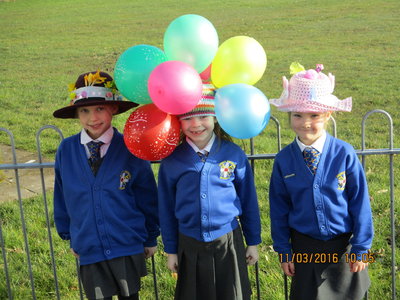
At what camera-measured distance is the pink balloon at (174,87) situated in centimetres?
242

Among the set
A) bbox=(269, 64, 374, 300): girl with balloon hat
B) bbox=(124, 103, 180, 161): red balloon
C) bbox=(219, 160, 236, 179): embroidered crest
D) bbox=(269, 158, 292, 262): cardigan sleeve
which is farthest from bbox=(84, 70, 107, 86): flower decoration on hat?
bbox=(269, 158, 292, 262): cardigan sleeve

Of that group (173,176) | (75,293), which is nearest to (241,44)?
(173,176)

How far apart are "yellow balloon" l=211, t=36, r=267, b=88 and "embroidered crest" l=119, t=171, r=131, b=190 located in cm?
78

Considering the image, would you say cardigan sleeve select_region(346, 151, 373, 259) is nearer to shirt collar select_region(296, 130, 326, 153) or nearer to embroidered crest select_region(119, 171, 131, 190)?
shirt collar select_region(296, 130, 326, 153)

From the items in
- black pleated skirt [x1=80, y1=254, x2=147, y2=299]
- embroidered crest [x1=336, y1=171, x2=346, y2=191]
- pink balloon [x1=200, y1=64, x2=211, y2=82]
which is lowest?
black pleated skirt [x1=80, y1=254, x2=147, y2=299]

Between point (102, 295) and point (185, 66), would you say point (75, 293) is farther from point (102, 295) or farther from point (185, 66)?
point (185, 66)

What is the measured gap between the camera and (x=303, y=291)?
2.92m

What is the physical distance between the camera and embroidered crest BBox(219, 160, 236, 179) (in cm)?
282

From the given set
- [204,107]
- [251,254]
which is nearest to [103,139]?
[204,107]

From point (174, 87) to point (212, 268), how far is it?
43.3 inches

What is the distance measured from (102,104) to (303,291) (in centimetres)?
162

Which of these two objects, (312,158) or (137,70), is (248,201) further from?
(137,70)

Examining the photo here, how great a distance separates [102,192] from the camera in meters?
2.89

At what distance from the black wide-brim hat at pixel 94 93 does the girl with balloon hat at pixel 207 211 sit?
480mm
